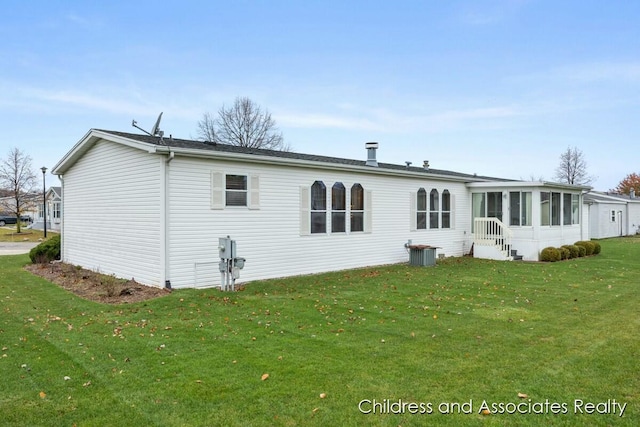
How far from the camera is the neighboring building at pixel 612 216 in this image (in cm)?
3050

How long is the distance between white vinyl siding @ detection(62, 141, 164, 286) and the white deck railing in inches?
488

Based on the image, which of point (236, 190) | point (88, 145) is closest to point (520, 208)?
point (236, 190)

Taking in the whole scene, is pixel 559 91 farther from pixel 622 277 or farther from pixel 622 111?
pixel 622 277

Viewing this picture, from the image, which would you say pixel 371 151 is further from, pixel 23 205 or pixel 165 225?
pixel 23 205

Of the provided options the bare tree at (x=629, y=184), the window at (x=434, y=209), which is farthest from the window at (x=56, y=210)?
the bare tree at (x=629, y=184)

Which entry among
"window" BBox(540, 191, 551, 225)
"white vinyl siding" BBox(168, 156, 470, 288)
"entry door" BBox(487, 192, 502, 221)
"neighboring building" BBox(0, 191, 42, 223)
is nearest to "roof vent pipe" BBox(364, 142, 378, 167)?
"white vinyl siding" BBox(168, 156, 470, 288)

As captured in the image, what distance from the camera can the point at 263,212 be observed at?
11.5 metres

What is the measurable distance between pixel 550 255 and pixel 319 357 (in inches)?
545

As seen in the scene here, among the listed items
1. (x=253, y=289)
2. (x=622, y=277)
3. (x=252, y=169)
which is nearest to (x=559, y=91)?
(x=622, y=277)

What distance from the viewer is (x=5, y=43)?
14.8m

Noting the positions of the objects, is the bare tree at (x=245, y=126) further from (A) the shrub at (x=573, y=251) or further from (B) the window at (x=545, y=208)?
(A) the shrub at (x=573, y=251)

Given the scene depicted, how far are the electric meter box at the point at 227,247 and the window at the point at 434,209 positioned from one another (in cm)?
921

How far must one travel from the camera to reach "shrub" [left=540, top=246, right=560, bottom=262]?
16.3 metres

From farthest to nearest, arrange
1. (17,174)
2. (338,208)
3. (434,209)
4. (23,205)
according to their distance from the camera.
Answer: (23,205)
(17,174)
(434,209)
(338,208)
